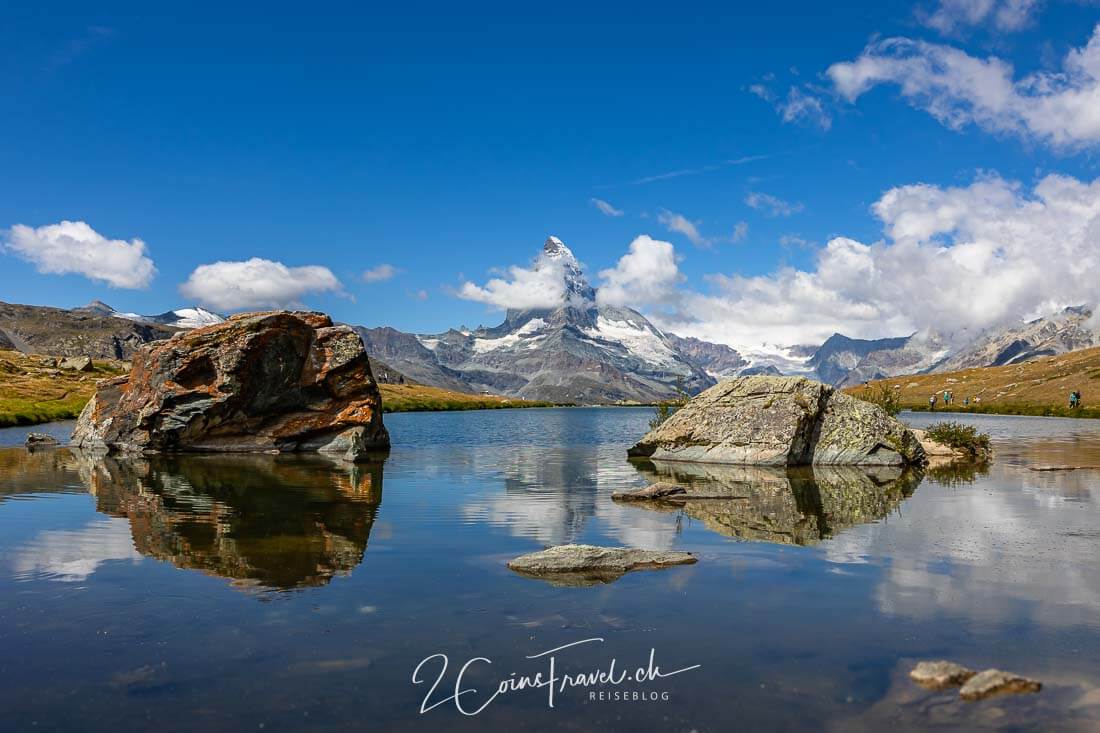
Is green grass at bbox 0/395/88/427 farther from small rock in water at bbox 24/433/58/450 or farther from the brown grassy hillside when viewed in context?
the brown grassy hillside

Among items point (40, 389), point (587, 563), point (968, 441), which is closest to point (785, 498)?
point (587, 563)

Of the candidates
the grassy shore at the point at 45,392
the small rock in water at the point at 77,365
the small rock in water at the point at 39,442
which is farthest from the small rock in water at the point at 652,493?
the small rock in water at the point at 77,365

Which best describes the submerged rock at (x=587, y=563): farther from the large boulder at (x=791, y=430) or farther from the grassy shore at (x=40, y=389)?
the grassy shore at (x=40, y=389)

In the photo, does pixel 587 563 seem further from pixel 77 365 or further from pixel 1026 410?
pixel 77 365

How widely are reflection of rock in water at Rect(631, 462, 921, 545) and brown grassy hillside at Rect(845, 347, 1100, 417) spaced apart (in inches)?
2957

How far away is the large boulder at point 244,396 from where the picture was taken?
49781mm

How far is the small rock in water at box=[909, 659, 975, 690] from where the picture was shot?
33.3 feet

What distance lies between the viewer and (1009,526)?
22.1 metres

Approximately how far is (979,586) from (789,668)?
6803mm

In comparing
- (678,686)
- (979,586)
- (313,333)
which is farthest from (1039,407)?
(678,686)

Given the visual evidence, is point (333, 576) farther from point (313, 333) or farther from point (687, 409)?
point (313, 333)

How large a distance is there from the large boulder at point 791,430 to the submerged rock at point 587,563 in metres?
25.2

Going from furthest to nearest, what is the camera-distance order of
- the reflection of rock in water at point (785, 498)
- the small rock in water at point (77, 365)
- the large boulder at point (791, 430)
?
the small rock in water at point (77, 365)
the large boulder at point (791, 430)
the reflection of rock in water at point (785, 498)

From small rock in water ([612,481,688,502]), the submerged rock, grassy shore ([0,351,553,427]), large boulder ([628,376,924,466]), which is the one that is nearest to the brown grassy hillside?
large boulder ([628,376,924,466])
